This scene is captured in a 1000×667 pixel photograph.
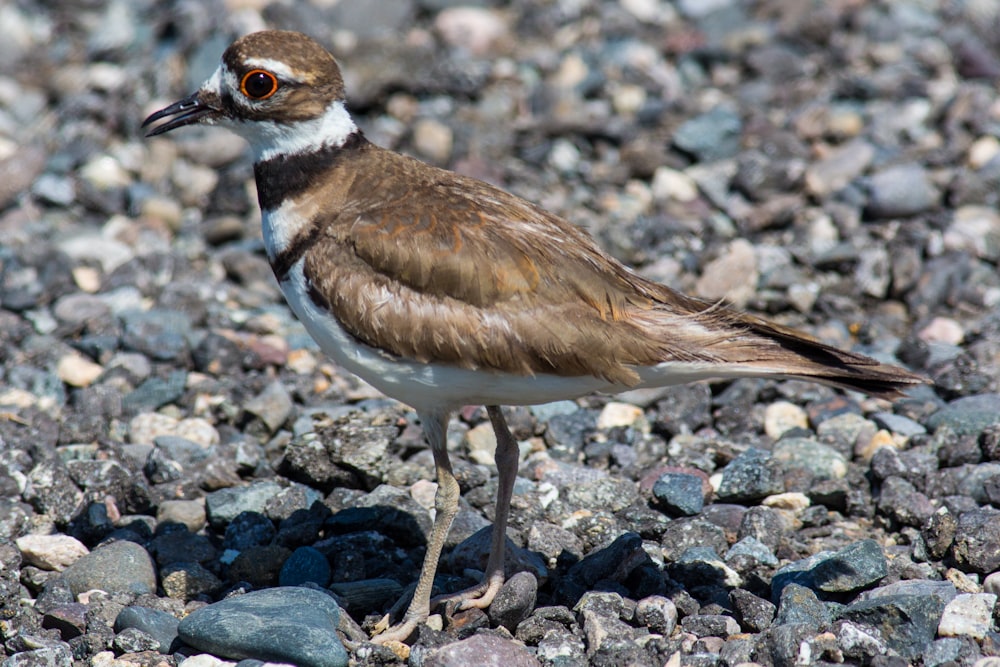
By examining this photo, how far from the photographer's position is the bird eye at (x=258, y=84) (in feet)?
17.7

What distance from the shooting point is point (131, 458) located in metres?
6.66

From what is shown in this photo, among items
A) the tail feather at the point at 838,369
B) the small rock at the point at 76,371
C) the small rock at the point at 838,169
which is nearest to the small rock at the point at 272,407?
the small rock at the point at 76,371

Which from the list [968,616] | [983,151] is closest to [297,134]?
[968,616]

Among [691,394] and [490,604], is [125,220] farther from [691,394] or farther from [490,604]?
[490,604]

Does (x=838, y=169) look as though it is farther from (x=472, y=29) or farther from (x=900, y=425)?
(x=472, y=29)

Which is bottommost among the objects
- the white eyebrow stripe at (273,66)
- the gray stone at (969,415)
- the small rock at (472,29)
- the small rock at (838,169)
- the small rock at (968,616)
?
the small rock at (968,616)

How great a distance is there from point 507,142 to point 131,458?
193 inches

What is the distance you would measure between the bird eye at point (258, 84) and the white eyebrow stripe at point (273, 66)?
0.06ft

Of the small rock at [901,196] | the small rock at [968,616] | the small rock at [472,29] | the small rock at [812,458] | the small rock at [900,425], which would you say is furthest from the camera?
the small rock at [472,29]

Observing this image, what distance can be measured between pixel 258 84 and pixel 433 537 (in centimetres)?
229

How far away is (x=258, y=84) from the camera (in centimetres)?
→ 544

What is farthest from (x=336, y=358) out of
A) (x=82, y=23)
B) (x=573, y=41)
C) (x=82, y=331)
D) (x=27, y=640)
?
(x=82, y=23)

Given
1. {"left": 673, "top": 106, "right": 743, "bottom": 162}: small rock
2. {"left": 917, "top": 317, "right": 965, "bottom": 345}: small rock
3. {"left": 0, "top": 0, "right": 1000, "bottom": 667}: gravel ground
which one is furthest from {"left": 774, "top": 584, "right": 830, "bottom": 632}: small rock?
{"left": 673, "top": 106, "right": 743, "bottom": 162}: small rock

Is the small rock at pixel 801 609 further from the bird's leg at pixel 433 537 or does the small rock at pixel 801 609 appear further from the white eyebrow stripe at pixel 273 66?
the white eyebrow stripe at pixel 273 66
